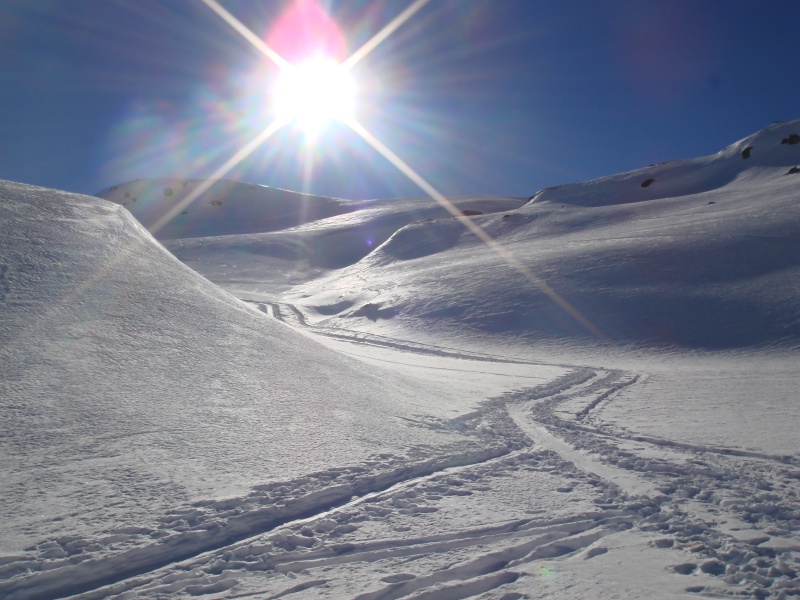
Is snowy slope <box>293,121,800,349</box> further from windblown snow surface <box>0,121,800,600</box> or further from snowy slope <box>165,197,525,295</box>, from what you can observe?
snowy slope <box>165,197,525,295</box>

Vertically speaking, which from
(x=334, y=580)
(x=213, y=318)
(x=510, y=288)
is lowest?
(x=334, y=580)

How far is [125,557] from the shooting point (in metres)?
3.77

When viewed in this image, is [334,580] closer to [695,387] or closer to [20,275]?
[20,275]

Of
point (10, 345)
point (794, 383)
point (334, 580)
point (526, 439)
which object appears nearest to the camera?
point (334, 580)

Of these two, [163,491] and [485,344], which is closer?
[163,491]

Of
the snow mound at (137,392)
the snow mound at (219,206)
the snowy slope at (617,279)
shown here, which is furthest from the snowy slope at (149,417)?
the snow mound at (219,206)

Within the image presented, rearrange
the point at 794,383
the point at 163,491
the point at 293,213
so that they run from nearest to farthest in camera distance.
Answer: the point at 163,491 < the point at 794,383 < the point at 293,213

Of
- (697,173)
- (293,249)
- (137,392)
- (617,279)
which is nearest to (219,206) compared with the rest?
(293,249)

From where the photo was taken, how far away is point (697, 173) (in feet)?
143

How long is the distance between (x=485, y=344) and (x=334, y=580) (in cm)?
1432

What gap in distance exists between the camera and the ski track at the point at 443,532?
3.65 m

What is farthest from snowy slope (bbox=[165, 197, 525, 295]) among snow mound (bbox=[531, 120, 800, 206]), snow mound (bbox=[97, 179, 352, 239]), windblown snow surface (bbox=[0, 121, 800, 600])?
windblown snow surface (bbox=[0, 121, 800, 600])

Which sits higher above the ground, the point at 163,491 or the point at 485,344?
the point at 485,344

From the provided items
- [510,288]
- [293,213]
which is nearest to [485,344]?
[510,288]
